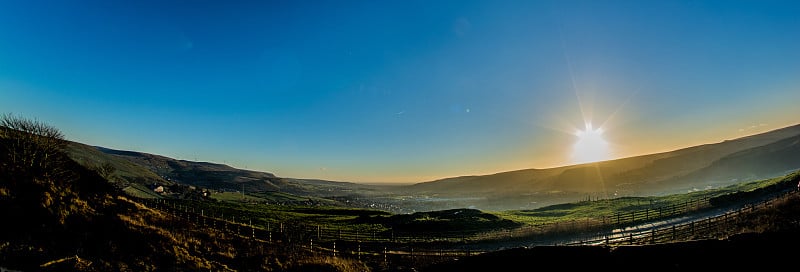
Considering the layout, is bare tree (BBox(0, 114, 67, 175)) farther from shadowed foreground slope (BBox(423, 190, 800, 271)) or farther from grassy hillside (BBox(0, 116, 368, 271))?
shadowed foreground slope (BBox(423, 190, 800, 271))

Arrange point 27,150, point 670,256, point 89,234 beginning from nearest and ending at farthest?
point 670,256 → point 89,234 → point 27,150

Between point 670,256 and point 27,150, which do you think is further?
point 27,150

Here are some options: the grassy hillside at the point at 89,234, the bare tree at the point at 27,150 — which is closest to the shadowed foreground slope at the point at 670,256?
the grassy hillside at the point at 89,234

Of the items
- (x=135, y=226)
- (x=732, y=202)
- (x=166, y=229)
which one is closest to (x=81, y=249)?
(x=135, y=226)

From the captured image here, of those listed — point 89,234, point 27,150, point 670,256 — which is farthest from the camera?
point 27,150

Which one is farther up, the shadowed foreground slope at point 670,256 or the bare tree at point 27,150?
the bare tree at point 27,150

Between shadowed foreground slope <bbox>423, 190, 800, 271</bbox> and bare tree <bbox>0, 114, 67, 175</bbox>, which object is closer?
shadowed foreground slope <bbox>423, 190, 800, 271</bbox>

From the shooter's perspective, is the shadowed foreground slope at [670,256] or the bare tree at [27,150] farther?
the bare tree at [27,150]

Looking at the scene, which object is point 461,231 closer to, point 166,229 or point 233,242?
point 233,242

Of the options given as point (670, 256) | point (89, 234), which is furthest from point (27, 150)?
point (670, 256)

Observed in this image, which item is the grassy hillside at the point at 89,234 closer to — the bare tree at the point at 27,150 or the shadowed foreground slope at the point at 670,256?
the bare tree at the point at 27,150

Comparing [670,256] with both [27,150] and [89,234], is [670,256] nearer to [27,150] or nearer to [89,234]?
[89,234]

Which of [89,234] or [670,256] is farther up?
[670,256]

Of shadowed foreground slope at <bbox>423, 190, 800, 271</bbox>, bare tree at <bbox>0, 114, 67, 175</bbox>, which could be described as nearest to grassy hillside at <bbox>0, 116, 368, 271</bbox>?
bare tree at <bbox>0, 114, 67, 175</bbox>
